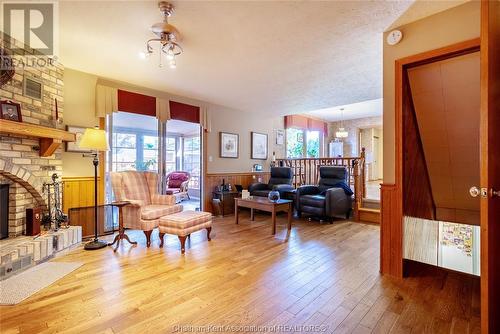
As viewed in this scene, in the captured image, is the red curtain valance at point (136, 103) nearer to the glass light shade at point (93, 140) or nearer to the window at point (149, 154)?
the window at point (149, 154)

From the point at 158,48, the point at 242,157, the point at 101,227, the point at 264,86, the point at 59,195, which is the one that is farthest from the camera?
the point at 242,157

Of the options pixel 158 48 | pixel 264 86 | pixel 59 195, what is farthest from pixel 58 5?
pixel 264 86

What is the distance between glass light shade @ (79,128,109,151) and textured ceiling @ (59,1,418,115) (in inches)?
38.0

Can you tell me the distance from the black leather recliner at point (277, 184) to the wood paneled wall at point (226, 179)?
1.89 ft

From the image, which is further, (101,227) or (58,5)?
(101,227)

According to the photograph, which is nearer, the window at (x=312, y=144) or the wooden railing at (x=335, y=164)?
the wooden railing at (x=335, y=164)

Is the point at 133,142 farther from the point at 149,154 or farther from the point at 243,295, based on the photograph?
the point at 243,295

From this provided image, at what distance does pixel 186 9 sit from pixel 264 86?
90.7 inches

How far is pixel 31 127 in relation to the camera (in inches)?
106

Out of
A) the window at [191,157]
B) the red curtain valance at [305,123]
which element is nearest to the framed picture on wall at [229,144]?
the window at [191,157]

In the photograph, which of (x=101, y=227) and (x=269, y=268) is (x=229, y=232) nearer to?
(x=269, y=268)

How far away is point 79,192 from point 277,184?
151 inches

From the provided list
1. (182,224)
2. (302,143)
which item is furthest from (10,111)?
(302,143)

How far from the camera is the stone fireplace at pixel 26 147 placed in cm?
274
